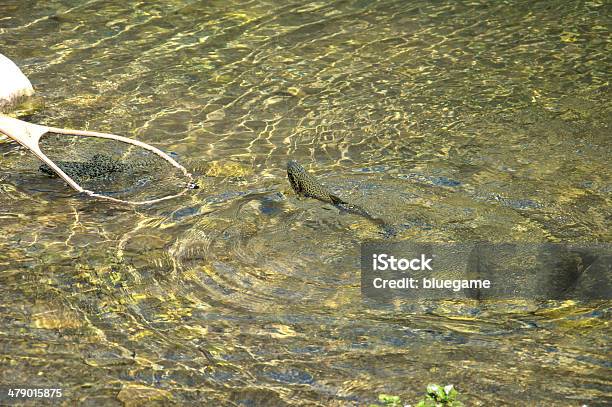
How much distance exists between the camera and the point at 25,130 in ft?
20.2

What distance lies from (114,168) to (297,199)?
4.78 ft

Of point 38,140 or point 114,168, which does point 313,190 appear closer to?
point 114,168

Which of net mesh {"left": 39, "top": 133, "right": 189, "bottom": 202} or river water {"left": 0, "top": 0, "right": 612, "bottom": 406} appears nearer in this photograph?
river water {"left": 0, "top": 0, "right": 612, "bottom": 406}

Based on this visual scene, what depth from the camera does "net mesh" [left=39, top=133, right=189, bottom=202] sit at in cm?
620

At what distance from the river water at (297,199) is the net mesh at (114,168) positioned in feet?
0.63

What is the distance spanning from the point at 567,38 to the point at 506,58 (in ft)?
2.85

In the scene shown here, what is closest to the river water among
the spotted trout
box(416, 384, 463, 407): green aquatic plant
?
the spotted trout

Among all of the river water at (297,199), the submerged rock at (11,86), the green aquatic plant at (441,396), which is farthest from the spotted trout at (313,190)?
the submerged rock at (11,86)

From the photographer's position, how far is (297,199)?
19.3 feet

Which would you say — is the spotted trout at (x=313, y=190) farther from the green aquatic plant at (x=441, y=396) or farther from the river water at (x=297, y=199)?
the green aquatic plant at (x=441, y=396)

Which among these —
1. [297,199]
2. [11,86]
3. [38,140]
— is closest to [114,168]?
[38,140]

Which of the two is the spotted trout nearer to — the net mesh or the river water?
the river water

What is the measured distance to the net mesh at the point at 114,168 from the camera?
620 centimetres

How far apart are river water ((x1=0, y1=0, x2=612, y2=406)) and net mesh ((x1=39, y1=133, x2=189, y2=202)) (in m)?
0.19
